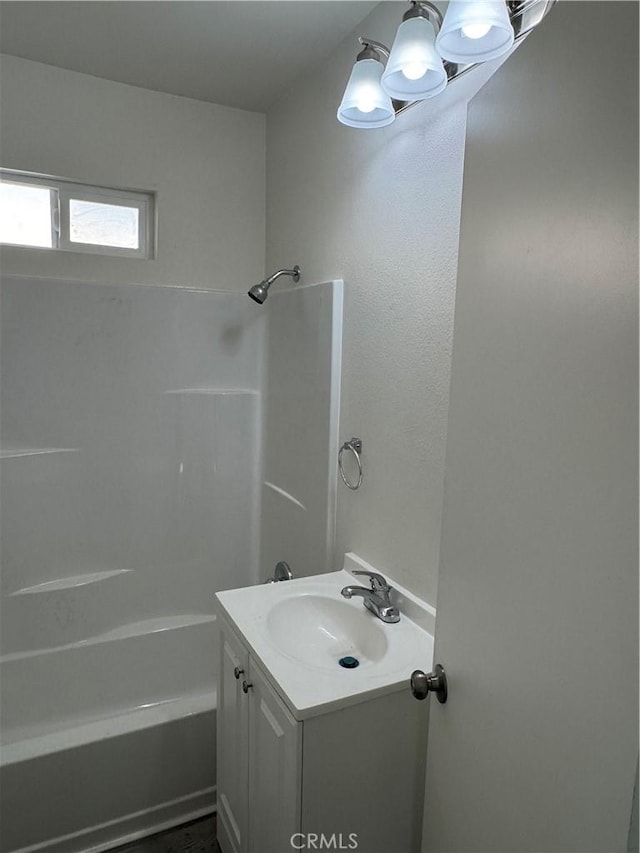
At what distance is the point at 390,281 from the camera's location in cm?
157

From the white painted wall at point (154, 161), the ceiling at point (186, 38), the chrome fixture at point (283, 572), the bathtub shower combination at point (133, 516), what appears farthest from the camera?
the chrome fixture at point (283, 572)

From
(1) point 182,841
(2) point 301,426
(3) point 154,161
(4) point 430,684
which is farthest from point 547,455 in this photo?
(3) point 154,161

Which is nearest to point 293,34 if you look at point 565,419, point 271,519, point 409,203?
point 409,203

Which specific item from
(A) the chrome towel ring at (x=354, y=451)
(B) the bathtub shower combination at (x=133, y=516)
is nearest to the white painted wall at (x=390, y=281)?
(A) the chrome towel ring at (x=354, y=451)

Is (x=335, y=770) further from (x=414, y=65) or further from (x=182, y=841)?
(x=414, y=65)

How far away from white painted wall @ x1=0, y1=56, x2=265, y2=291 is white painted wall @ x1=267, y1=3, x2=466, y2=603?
1.49 ft

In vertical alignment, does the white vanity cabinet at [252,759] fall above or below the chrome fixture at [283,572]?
below

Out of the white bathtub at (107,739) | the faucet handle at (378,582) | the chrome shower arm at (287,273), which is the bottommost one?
the white bathtub at (107,739)

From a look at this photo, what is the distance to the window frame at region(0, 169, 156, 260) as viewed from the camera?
212 cm

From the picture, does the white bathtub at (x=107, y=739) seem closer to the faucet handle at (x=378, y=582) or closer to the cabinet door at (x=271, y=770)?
the cabinet door at (x=271, y=770)

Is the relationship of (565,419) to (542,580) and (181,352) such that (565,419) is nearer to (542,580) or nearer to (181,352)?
(542,580)
